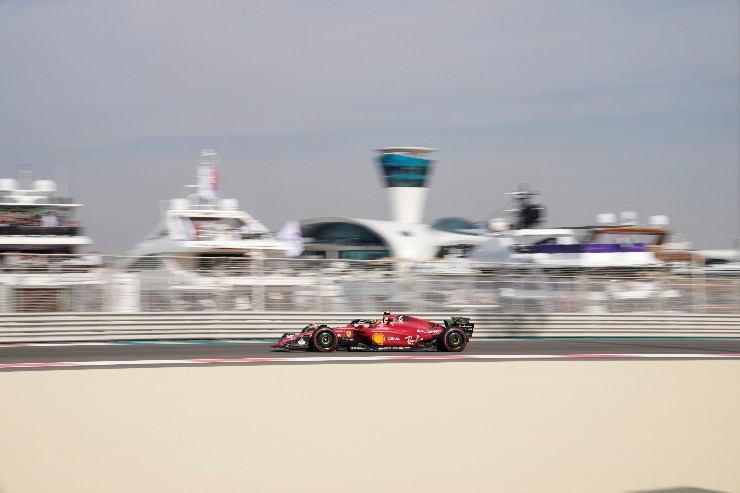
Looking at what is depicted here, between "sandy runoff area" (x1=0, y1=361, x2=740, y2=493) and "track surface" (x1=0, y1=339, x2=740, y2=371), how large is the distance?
174 centimetres

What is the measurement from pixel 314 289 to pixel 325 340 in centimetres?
319

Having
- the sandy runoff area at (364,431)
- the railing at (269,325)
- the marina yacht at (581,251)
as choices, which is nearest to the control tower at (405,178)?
the marina yacht at (581,251)

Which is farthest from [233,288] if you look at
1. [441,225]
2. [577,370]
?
[441,225]

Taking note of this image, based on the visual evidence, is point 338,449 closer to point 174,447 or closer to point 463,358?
point 174,447

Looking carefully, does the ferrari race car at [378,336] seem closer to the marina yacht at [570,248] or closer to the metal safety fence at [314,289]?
the metal safety fence at [314,289]

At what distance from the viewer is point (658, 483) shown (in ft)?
20.6

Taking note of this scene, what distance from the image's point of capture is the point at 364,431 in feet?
26.8

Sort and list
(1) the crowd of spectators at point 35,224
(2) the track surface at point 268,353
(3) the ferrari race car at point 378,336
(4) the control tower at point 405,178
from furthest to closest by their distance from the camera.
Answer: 1. (4) the control tower at point 405,178
2. (1) the crowd of spectators at point 35,224
3. (3) the ferrari race car at point 378,336
4. (2) the track surface at point 268,353

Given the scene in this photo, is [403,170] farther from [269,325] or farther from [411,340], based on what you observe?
[411,340]

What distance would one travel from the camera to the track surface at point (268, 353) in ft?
47.8

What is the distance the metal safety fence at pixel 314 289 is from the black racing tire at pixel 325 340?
2.63m

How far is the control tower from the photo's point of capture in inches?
3492

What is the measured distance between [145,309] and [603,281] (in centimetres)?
1013

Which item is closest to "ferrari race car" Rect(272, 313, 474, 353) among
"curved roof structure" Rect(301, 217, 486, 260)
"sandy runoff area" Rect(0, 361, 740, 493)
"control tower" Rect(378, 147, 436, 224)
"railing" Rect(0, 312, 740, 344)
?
"railing" Rect(0, 312, 740, 344)
